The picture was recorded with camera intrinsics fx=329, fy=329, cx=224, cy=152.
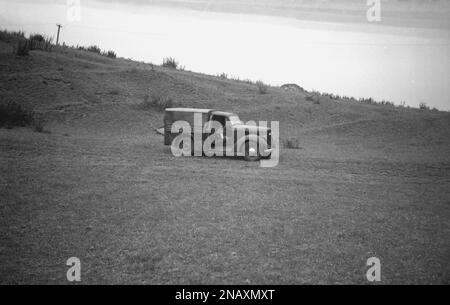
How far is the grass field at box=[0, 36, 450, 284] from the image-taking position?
4.92m

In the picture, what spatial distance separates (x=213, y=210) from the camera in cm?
732

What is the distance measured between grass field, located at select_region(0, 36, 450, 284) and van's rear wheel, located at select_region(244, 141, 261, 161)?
1.86ft

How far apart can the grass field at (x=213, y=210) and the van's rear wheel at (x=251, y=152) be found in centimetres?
57

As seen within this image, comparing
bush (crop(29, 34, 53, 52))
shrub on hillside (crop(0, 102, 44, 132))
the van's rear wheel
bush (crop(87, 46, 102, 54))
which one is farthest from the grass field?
bush (crop(87, 46, 102, 54))

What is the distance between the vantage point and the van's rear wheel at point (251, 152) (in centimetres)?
1304

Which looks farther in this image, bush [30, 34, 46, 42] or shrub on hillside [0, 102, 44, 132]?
bush [30, 34, 46, 42]

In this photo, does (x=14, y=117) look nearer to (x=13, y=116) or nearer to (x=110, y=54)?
(x=13, y=116)

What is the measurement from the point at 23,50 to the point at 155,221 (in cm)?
2362

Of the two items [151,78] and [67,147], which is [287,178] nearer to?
[67,147]

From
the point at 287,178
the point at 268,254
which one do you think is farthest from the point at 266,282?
the point at 287,178

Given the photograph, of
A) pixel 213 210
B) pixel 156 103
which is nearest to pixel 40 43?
pixel 156 103

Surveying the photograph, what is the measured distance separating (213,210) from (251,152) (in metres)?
6.10

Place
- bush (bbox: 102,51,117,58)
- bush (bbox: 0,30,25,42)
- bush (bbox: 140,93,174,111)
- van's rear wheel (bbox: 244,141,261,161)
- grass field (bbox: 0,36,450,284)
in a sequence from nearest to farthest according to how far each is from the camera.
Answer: grass field (bbox: 0,36,450,284) → van's rear wheel (bbox: 244,141,261,161) → bush (bbox: 140,93,174,111) → bush (bbox: 0,30,25,42) → bush (bbox: 102,51,117,58)

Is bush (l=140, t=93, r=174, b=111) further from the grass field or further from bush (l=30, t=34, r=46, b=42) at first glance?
bush (l=30, t=34, r=46, b=42)
